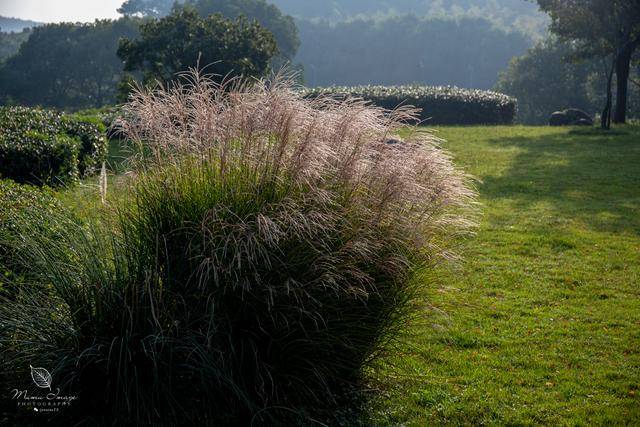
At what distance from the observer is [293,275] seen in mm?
4070

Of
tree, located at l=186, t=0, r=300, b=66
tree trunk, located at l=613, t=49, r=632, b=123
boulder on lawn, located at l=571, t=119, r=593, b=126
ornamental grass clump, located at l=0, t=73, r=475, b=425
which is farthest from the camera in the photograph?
tree, located at l=186, t=0, r=300, b=66

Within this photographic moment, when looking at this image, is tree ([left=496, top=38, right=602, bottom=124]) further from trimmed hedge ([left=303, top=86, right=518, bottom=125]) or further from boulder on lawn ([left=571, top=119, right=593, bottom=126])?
boulder on lawn ([left=571, top=119, right=593, bottom=126])

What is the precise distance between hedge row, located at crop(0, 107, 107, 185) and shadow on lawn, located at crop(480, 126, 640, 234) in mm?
7294

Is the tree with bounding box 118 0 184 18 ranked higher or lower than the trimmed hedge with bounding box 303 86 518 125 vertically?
higher

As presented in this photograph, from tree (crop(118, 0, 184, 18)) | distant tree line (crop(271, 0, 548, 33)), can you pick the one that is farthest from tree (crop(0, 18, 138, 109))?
distant tree line (crop(271, 0, 548, 33))

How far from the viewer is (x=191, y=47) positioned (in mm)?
19047

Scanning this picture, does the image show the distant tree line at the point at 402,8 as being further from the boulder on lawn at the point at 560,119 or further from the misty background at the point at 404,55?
the boulder on lawn at the point at 560,119

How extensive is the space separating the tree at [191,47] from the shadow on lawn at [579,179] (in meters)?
7.75

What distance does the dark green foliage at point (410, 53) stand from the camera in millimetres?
80875

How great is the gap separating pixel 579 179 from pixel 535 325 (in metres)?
8.26

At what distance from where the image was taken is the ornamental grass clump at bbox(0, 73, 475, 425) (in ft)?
12.5

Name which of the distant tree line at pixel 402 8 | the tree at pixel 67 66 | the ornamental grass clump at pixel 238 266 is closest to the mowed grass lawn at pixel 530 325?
the ornamental grass clump at pixel 238 266

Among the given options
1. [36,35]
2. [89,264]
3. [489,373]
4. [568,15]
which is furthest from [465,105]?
[36,35]

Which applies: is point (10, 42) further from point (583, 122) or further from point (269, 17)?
point (583, 122)
